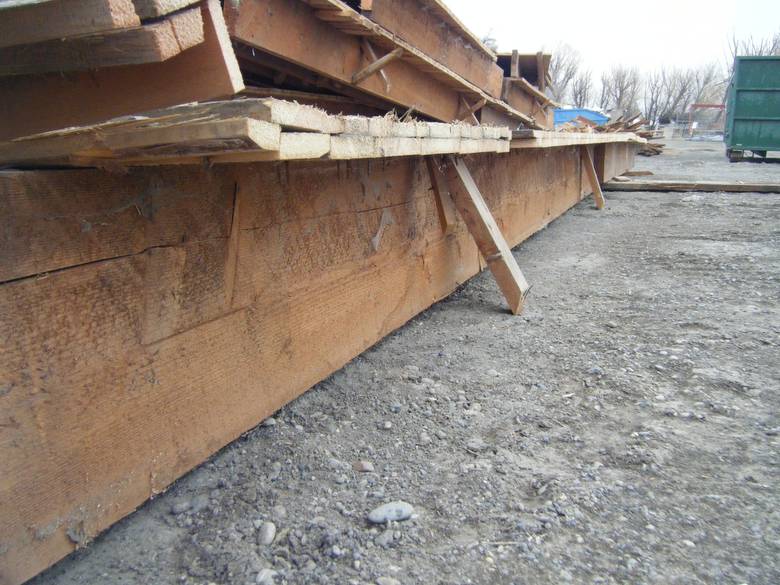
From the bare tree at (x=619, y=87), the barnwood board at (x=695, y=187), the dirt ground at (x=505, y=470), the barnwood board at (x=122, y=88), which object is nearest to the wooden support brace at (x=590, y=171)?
the barnwood board at (x=695, y=187)

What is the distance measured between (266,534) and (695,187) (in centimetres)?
1095

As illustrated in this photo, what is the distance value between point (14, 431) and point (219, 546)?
0.66m

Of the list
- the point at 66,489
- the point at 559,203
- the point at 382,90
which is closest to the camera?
the point at 66,489

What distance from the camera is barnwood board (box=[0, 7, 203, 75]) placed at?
3.88 feet

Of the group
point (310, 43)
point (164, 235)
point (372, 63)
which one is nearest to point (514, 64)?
point (372, 63)

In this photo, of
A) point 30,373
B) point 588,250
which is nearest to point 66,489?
point 30,373

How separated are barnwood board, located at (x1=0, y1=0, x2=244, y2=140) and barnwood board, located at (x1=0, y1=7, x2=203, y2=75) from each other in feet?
0.26

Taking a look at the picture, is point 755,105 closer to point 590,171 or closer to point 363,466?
point 590,171

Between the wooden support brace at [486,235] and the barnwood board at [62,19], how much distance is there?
9.00 feet

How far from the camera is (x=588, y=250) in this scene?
6145mm

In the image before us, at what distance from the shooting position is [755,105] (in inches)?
671

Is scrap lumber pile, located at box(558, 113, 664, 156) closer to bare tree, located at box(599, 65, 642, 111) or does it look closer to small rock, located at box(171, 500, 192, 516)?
small rock, located at box(171, 500, 192, 516)

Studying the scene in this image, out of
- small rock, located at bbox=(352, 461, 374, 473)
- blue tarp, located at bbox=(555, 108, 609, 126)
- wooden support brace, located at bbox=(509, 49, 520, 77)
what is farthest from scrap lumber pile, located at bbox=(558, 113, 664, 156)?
small rock, located at bbox=(352, 461, 374, 473)

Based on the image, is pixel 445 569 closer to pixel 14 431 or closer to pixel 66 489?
pixel 66 489
